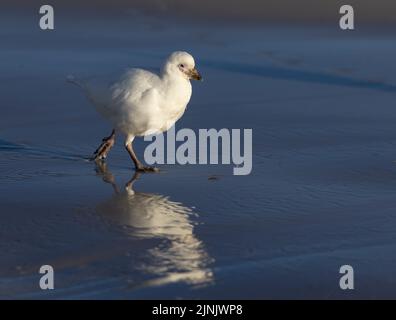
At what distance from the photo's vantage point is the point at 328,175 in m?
8.57

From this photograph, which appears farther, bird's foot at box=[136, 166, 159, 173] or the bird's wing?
the bird's wing

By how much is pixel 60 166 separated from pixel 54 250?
7.02 feet

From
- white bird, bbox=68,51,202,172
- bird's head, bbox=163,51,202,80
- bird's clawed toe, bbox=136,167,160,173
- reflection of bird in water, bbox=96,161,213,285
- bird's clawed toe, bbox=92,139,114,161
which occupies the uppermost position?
bird's head, bbox=163,51,202,80

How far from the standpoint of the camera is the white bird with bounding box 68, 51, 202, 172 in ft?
29.4

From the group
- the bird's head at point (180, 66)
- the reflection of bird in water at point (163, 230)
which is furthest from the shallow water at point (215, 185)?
the bird's head at point (180, 66)

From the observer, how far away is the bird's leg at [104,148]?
9070mm

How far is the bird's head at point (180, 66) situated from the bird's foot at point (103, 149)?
0.75 metres

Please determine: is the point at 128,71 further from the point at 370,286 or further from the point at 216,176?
the point at 370,286

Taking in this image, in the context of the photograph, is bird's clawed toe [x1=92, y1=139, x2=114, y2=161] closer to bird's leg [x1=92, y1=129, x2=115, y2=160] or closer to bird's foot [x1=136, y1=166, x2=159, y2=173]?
bird's leg [x1=92, y1=129, x2=115, y2=160]

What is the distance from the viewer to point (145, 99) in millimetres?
8945

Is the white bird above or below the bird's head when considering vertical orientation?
below

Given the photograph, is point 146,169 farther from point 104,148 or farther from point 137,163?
point 104,148

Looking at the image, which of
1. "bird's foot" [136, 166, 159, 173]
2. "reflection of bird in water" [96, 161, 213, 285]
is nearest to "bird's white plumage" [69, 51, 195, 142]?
"bird's foot" [136, 166, 159, 173]
